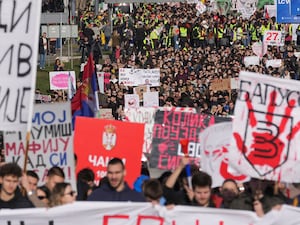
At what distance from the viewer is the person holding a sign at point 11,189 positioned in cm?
1076

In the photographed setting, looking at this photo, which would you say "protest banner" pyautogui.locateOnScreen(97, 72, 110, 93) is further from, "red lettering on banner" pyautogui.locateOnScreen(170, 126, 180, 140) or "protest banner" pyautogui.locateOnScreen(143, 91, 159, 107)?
"red lettering on banner" pyautogui.locateOnScreen(170, 126, 180, 140)

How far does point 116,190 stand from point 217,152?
2.10m

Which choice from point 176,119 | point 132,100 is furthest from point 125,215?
point 132,100

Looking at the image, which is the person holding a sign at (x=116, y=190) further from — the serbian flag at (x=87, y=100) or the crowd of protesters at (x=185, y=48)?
the crowd of protesters at (x=185, y=48)

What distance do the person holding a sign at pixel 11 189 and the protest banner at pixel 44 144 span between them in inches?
74.9

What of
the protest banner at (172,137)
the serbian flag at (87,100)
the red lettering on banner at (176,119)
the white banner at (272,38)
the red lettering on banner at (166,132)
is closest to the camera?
the protest banner at (172,137)

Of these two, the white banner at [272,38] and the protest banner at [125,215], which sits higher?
the protest banner at [125,215]

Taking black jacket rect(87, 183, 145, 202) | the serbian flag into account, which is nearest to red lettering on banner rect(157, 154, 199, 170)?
the serbian flag

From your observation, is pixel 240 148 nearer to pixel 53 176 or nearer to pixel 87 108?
pixel 53 176

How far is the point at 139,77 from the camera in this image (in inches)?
1270

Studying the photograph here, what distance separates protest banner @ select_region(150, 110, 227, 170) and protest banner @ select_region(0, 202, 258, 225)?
9.96 ft

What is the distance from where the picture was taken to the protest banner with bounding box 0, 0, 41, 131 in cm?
1122

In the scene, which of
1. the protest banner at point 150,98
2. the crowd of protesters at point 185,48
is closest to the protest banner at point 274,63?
the crowd of protesters at point 185,48

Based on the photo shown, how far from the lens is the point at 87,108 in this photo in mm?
15281
